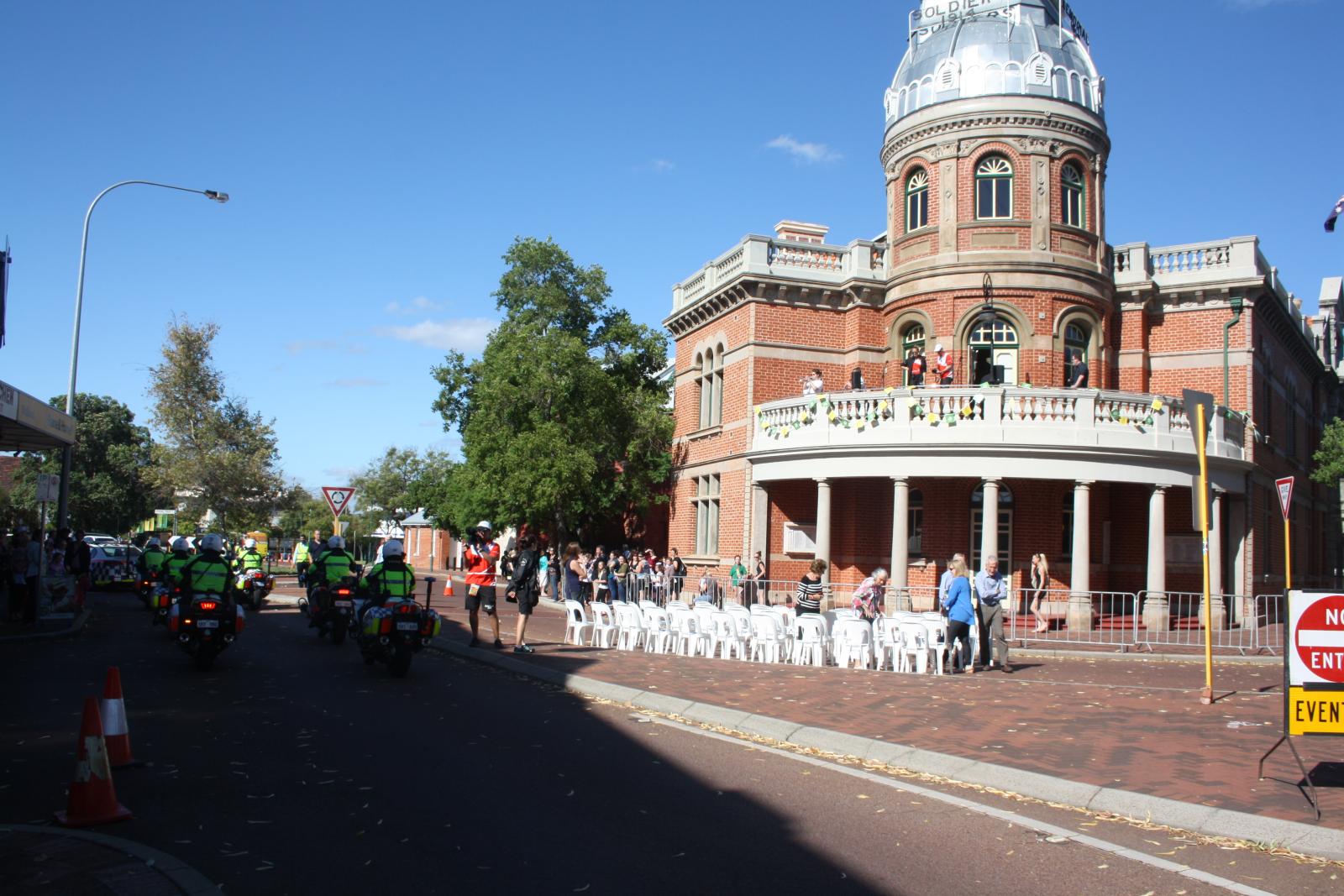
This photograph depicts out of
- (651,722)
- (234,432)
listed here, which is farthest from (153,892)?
(234,432)

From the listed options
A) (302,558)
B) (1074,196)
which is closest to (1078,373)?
(1074,196)

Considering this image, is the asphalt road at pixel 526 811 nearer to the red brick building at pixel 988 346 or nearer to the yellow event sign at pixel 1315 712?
the yellow event sign at pixel 1315 712

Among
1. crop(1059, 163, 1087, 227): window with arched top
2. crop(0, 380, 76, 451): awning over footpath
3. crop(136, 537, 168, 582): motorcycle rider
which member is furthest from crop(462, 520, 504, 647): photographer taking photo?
crop(1059, 163, 1087, 227): window with arched top

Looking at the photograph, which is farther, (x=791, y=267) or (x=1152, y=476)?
(x=791, y=267)

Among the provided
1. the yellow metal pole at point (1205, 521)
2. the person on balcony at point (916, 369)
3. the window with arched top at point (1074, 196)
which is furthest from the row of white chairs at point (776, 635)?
the window with arched top at point (1074, 196)

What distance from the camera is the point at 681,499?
115 ft

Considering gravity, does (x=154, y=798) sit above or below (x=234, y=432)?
below

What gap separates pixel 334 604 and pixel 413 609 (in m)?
4.29

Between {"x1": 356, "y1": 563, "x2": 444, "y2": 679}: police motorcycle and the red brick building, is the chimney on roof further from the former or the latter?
{"x1": 356, "y1": 563, "x2": 444, "y2": 679}: police motorcycle

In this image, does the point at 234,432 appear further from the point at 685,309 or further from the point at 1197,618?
the point at 1197,618

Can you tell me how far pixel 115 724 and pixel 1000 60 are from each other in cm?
2649

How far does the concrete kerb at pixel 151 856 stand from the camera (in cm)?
527

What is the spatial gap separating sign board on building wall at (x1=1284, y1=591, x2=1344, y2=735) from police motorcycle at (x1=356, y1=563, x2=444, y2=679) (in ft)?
30.3

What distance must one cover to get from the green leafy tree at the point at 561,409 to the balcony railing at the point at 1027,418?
12207mm
